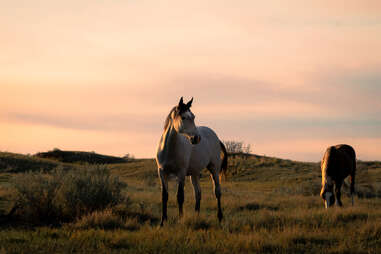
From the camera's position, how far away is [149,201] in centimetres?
1545

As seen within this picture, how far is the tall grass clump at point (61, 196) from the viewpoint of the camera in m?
10.9

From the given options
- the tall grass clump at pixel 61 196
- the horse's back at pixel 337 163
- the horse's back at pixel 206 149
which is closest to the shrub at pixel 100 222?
the tall grass clump at pixel 61 196

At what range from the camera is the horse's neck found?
9.80 m

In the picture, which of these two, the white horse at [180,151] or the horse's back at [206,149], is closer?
the white horse at [180,151]

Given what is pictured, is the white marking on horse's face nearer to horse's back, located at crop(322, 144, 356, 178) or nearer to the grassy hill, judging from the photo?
horse's back, located at crop(322, 144, 356, 178)

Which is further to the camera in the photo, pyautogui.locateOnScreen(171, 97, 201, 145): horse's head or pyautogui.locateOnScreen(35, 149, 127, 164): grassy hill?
pyautogui.locateOnScreen(35, 149, 127, 164): grassy hill

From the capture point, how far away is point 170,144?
980cm

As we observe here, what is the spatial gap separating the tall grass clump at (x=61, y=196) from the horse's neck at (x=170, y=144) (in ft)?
8.33

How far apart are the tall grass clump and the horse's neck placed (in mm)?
2538

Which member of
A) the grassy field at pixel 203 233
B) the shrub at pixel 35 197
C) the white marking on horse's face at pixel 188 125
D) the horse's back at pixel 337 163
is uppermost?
the white marking on horse's face at pixel 188 125

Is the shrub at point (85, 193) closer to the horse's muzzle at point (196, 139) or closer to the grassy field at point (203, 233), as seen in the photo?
the grassy field at point (203, 233)

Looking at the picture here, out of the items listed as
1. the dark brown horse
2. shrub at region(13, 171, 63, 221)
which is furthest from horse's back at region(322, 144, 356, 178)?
shrub at region(13, 171, 63, 221)

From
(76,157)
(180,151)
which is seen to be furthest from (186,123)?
(76,157)

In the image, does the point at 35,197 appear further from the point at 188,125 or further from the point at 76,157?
the point at 76,157
